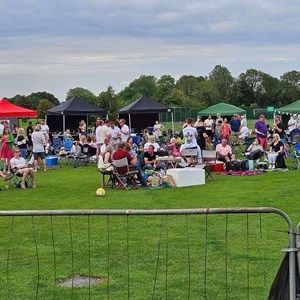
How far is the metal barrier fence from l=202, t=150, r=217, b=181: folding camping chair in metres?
7.74

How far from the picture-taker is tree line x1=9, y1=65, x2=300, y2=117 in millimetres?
90375

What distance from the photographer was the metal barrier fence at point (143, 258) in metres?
7.62

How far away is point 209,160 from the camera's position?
21.2 m

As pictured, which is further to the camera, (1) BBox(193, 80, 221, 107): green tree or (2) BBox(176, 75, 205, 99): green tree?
(2) BBox(176, 75, 205, 99): green tree

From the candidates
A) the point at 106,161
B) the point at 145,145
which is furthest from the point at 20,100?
the point at 106,161

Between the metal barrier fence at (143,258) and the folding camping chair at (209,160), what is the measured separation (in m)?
7.74

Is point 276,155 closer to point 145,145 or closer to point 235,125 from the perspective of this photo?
point 145,145

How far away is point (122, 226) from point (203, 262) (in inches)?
120

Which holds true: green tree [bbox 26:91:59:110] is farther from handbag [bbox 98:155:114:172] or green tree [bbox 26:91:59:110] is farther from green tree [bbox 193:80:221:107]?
handbag [bbox 98:155:114:172]

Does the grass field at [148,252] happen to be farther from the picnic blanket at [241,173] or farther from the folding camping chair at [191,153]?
the folding camping chair at [191,153]

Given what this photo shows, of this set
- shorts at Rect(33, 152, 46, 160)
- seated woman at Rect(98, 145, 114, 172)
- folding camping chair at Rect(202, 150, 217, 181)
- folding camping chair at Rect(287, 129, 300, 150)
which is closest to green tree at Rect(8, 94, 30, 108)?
shorts at Rect(33, 152, 46, 160)

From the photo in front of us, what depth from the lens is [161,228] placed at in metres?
10.8

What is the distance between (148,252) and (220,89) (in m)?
88.2

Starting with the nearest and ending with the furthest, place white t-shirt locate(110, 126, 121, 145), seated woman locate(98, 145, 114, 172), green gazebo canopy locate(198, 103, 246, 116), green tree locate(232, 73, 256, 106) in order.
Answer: seated woman locate(98, 145, 114, 172)
white t-shirt locate(110, 126, 121, 145)
green gazebo canopy locate(198, 103, 246, 116)
green tree locate(232, 73, 256, 106)
